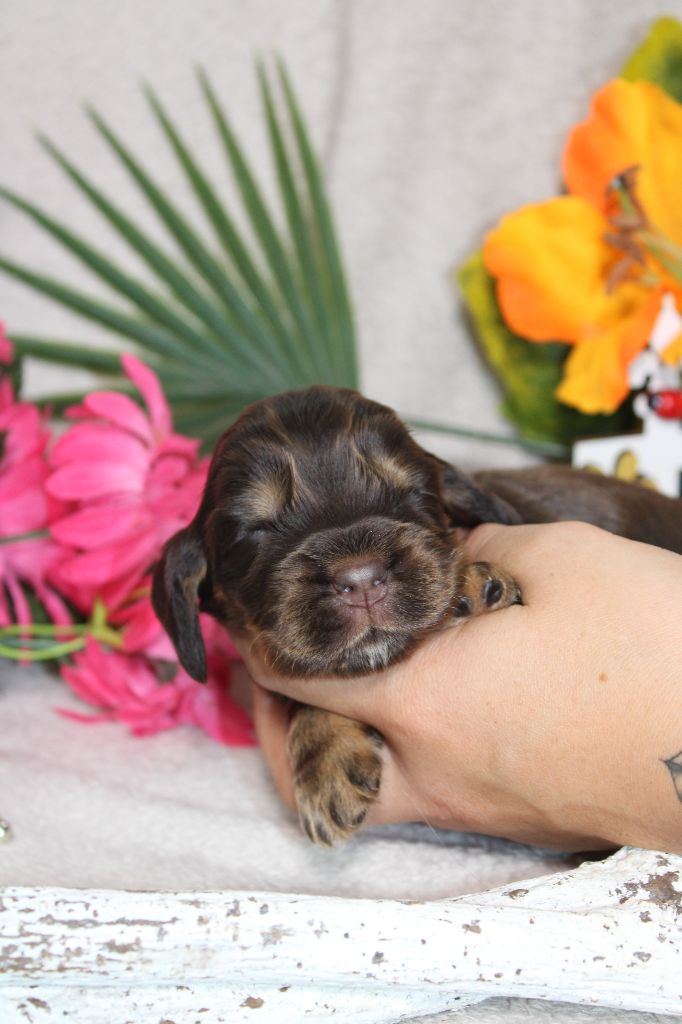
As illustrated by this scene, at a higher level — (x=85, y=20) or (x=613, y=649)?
(x=85, y=20)

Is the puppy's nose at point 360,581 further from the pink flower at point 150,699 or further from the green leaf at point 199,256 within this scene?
the green leaf at point 199,256

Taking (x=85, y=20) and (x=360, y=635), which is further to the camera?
(x=85, y=20)

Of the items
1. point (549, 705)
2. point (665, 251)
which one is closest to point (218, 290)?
point (665, 251)

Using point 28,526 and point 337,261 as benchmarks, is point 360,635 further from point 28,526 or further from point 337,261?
point 337,261

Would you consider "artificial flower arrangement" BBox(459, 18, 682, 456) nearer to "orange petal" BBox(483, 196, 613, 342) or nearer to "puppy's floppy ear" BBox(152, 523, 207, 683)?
"orange petal" BBox(483, 196, 613, 342)

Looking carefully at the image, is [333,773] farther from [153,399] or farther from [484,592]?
[153,399]

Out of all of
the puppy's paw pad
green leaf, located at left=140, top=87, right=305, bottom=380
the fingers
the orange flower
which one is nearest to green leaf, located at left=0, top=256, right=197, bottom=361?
green leaf, located at left=140, top=87, right=305, bottom=380

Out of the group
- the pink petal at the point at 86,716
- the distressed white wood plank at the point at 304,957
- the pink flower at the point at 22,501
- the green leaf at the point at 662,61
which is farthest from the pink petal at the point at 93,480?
the green leaf at the point at 662,61

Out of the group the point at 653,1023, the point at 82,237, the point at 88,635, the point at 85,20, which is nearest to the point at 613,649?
the point at 653,1023
